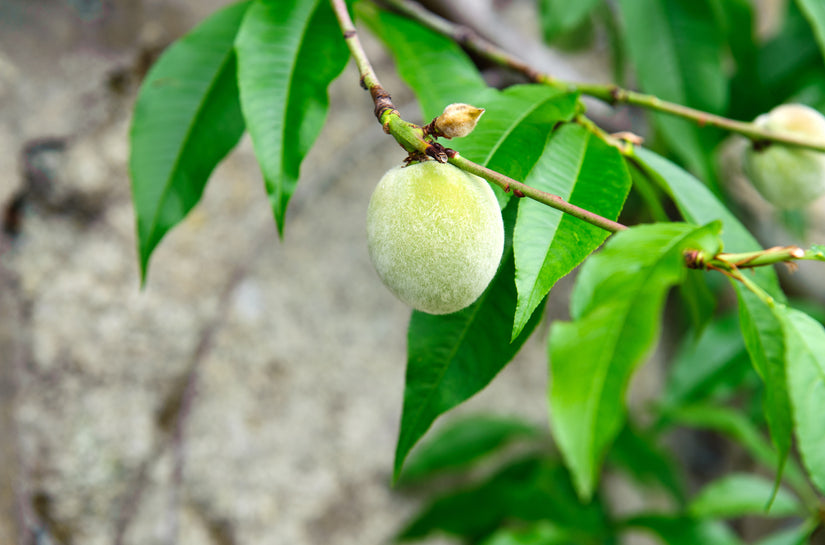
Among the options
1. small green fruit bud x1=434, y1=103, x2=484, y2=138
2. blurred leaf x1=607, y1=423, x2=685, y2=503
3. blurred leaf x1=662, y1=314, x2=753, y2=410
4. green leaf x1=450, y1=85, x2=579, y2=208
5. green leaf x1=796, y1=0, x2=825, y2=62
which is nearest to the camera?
small green fruit bud x1=434, y1=103, x2=484, y2=138

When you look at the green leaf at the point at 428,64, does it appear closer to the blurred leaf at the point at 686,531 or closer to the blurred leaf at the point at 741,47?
the blurred leaf at the point at 741,47

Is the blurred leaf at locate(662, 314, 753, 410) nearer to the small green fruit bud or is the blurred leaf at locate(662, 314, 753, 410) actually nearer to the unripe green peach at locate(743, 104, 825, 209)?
the unripe green peach at locate(743, 104, 825, 209)

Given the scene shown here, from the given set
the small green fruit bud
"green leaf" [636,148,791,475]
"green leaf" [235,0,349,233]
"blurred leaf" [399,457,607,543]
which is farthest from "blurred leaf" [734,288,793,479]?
"blurred leaf" [399,457,607,543]

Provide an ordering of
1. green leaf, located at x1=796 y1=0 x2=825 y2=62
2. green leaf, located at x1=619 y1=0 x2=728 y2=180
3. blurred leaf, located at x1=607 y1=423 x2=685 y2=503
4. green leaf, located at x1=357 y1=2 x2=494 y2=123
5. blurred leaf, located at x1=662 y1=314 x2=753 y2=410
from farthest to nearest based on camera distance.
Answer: blurred leaf, located at x1=607 y1=423 x2=685 y2=503, blurred leaf, located at x1=662 y1=314 x2=753 y2=410, green leaf, located at x1=619 y1=0 x2=728 y2=180, green leaf, located at x1=796 y1=0 x2=825 y2=62, green leaf, located at x1=357 y1=2 x2=494 y2=123

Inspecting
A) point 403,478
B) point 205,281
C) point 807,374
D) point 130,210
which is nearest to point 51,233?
point 130,210

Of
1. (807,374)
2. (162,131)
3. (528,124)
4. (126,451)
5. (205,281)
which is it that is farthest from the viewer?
(205,281)

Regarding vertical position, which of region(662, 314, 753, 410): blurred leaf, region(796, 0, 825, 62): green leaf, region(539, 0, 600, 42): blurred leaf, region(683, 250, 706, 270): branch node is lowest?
region(662, 314, 753, 410): blurred leaf

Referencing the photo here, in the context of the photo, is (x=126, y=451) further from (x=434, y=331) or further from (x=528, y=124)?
(x=528, y=124)
